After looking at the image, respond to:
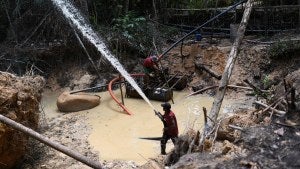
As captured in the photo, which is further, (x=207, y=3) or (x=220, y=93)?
(x=207, y=3)

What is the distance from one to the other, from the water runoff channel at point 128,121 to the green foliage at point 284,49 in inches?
90.8

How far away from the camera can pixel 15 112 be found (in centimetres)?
823

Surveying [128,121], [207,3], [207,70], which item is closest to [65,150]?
[128,121]

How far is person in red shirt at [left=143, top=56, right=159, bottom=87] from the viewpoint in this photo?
38.1 ft

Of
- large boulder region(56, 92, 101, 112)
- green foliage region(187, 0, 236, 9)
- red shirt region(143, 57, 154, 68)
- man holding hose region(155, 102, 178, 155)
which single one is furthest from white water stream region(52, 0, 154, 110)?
man holding hose region(155, 102, 178, 155)

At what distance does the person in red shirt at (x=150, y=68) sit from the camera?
11625 mm

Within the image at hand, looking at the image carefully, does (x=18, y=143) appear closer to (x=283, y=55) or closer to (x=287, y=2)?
(x=283, y=55)

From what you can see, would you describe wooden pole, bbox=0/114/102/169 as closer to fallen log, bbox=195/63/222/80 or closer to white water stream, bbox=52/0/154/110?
fallen log, bbox=195/63/222/80

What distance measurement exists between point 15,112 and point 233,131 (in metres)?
4.57

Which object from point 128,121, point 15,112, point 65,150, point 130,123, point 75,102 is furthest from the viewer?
point 75,102

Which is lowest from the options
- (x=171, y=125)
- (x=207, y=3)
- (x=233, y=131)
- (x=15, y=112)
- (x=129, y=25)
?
(x=171, y=125)

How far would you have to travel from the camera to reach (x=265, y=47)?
1227cm

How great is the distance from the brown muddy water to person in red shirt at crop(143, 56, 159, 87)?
0.67 m

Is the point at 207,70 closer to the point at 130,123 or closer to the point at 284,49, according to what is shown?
the point at 284,49
